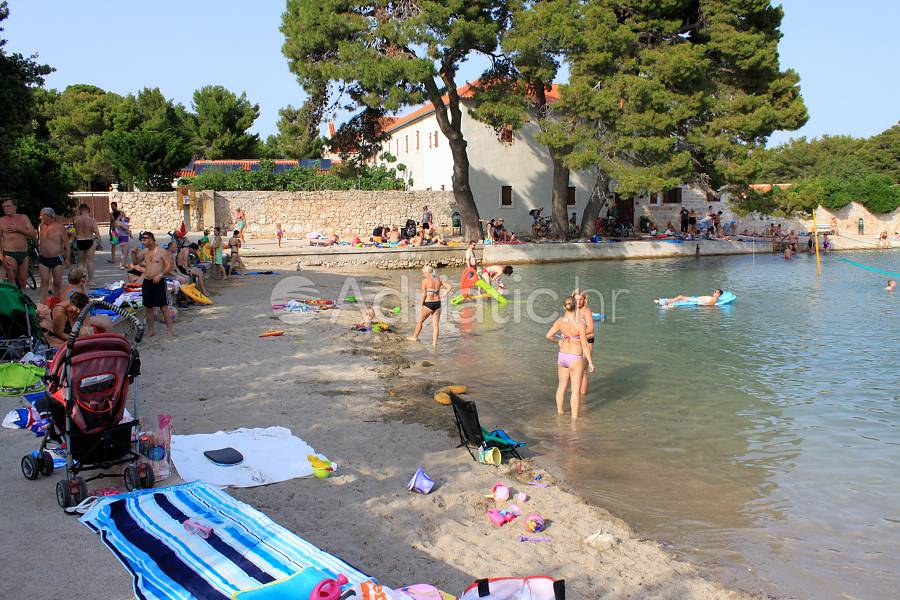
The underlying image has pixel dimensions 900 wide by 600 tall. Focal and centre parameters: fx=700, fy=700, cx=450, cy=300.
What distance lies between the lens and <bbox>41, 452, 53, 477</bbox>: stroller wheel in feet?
19.0

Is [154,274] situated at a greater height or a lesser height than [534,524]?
greater

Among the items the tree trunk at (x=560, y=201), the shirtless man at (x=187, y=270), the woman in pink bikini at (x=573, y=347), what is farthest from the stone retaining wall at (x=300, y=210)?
the woman in pink bikini at (x=573, y=347)

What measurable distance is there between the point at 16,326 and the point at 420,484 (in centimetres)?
628

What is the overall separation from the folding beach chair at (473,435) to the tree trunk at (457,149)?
22396 millimetres

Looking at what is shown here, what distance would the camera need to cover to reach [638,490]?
7.37 meters

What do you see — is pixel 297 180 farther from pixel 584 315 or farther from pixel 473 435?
pixel 473 435

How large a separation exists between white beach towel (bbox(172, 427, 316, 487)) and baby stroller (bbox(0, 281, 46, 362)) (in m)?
3.38

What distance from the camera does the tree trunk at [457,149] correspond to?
95.5ft

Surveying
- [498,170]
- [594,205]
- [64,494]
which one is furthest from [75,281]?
[498,170]

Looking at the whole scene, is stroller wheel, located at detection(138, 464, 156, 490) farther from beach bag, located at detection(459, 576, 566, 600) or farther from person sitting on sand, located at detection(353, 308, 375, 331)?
person sitting on sand, located at detection(353, 308, 375, 331)

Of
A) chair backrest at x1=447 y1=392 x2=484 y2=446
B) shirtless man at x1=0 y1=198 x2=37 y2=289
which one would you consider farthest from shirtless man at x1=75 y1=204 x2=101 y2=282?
chair backrest at x1=447 y1=392 x2=484 y2=446

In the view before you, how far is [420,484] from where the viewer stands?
262 inches

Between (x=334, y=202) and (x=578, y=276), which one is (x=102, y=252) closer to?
(x=334, y=202)

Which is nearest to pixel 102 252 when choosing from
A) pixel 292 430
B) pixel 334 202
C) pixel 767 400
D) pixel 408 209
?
pixel 334 202
